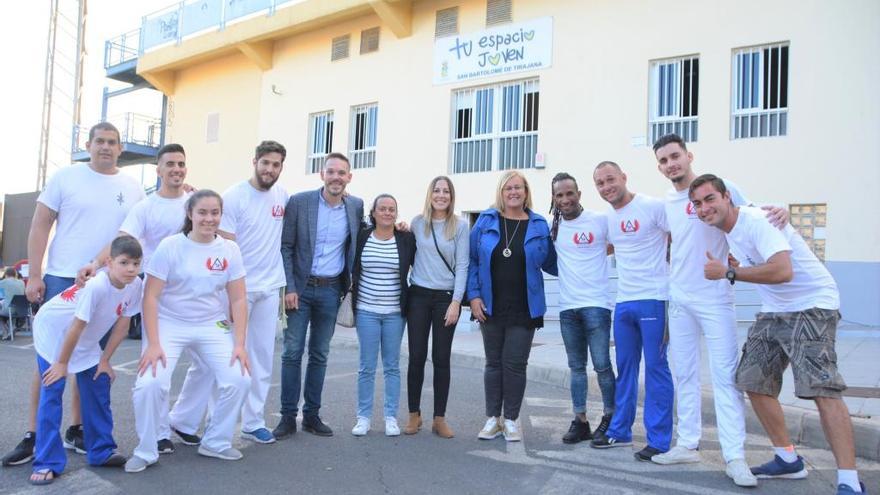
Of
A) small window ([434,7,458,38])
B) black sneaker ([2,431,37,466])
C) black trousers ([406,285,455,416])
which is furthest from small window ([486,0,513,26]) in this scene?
black sneaker ([2,431,37,466])

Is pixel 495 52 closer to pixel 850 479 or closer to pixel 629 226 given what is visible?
pixel 629 226

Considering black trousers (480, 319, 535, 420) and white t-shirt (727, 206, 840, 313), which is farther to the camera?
black trousers (480, 319, 535, 420)

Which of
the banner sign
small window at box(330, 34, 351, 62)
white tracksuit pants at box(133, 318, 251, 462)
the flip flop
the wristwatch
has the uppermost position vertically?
small window at box(330, 34, 351, 62)

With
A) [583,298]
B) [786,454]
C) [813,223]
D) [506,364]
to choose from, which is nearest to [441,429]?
[506,364]

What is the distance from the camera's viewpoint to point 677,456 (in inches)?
178

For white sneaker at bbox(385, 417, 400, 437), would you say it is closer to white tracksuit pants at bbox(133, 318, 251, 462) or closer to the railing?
white tracksuit pants at bbox(133, 318, 251, 462)

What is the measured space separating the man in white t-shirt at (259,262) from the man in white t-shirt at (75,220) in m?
0.76

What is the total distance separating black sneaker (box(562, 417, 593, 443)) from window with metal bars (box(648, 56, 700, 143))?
382 inches

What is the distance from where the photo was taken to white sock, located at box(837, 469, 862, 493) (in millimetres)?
3736

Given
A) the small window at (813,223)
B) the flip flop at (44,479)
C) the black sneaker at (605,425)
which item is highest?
the small window at (813,223)

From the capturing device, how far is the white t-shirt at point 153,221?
462cm

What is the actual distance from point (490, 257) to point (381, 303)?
886 millimetres

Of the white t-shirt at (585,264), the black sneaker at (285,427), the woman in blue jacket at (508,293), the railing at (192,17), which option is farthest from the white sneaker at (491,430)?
the railing at (192,17)

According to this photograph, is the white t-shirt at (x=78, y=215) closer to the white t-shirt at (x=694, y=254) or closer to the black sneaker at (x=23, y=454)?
the black sneaker at (x=23, y=454)
